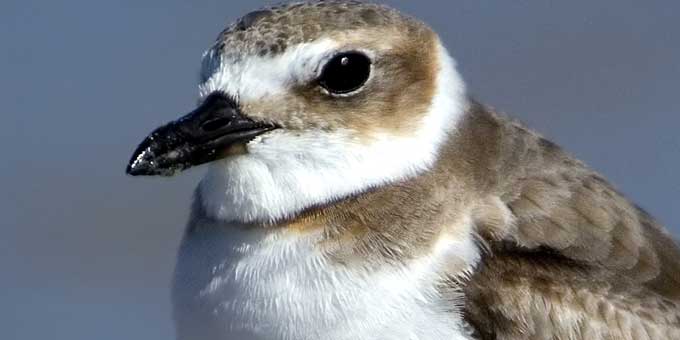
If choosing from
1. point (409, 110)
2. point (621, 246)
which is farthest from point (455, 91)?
point (621, 246)

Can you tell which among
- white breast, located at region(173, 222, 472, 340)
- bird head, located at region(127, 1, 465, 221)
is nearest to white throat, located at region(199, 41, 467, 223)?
bird head, located at region(127, 1, 465, 221)

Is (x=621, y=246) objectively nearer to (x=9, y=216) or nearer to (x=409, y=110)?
(x=409, y=110)

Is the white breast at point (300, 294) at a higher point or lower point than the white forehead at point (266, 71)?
lower

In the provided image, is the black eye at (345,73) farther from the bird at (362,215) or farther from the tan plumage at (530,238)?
the tan plumage at (530,238)

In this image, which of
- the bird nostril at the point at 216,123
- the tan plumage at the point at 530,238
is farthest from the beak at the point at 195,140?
the tan plumage at the point at 530,238

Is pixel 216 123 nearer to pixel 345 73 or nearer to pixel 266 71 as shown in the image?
pixel 266 71

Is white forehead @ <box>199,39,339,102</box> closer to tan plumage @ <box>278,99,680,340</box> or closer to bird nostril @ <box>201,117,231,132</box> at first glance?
bird nostril @ <box>201,117,231,132</box>
